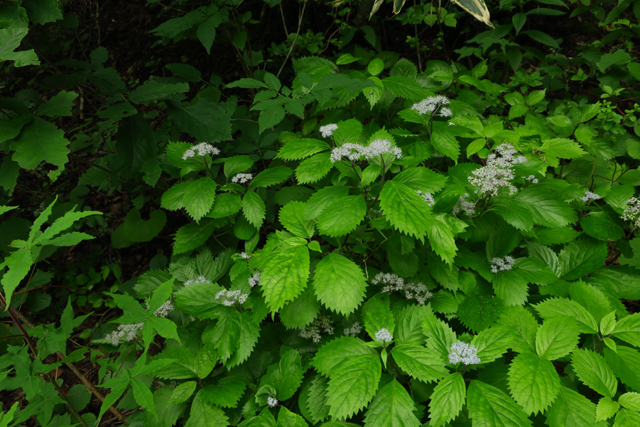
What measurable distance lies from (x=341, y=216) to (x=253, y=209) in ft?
2.30

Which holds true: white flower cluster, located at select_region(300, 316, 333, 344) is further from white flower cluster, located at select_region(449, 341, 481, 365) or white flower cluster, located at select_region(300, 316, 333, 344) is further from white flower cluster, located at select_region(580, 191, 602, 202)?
white flower cluster, located at select_region(580, 191, 602, 202)

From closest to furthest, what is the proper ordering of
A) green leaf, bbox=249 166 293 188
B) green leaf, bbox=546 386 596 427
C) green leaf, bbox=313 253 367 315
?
green leaf, bbox=546 386 596 427
green leaf, bbox=313 253 367 315
green leaf, bbox=249 166 293 188

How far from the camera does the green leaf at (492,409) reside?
103 centimetres

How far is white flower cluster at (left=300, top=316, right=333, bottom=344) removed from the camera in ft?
5.21

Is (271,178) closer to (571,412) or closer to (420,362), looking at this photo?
(420,362)

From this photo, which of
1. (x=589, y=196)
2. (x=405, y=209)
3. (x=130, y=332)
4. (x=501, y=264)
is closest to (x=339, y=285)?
(x=405, y=209)

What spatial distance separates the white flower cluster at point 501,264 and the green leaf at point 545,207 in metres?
0.21

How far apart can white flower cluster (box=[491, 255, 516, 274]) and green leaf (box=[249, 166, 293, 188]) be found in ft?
3.75

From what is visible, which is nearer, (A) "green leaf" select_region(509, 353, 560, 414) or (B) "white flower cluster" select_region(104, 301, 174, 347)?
(A) "green leaf" select_region(509, 353, 560, 414)

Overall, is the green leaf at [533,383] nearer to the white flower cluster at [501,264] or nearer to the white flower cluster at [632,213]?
the white flower cluster at [501,264]

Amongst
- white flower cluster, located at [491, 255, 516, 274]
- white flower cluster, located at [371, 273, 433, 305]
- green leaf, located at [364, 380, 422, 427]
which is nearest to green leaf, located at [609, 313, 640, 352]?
white flower cluster, located at [491, 255, 516, 274]

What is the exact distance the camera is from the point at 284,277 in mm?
1260

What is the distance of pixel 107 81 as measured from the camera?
7.54 ft

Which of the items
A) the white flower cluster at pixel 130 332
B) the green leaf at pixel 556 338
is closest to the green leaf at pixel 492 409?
the green leaf at pixel 556 338
